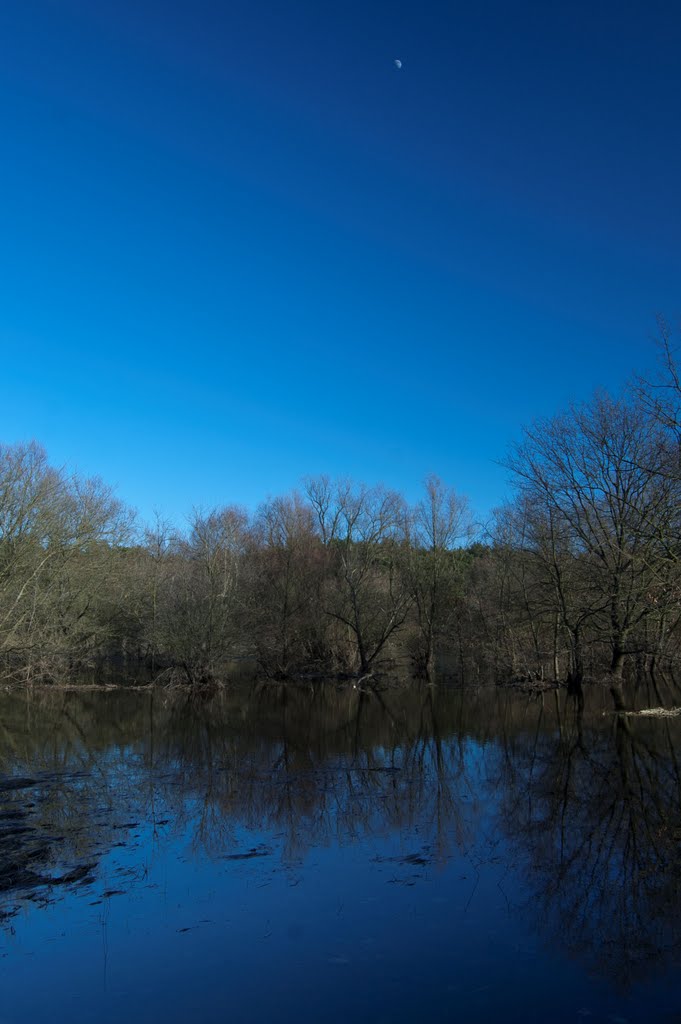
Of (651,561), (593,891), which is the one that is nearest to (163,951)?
(593,891)

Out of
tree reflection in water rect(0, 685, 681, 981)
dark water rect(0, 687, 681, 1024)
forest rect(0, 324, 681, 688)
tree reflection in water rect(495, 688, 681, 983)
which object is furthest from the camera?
forest rect(0, 324, 681, 688)

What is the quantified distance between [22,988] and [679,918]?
19.5 feet

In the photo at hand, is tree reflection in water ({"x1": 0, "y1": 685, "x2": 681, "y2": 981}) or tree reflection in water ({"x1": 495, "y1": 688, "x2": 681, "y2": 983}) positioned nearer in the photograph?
tree reflection in water ({"x1": 495, "y1": 688, "x2": 681, "y2": 983})

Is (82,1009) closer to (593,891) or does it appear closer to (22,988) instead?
(22,988)

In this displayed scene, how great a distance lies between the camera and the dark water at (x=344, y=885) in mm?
5781

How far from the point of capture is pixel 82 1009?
5.67 metres

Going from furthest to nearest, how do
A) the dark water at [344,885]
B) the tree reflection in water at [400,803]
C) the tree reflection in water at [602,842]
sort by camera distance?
the tree reflection in water at [400,803], the tree reflection in water at [602,842], the dark water at [344,885]

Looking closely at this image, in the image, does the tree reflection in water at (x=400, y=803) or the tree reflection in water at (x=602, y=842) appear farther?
the tree reflection in water at (x=400, y=803)

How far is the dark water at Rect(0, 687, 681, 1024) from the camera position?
228 inches

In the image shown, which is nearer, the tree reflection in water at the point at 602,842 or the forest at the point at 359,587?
the tree reflection in water at the point at 602,842

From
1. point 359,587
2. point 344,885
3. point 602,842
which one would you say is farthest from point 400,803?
point 359,587

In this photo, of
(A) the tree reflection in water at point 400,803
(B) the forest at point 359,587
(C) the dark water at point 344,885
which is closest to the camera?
(C) the dark water at point 344,885

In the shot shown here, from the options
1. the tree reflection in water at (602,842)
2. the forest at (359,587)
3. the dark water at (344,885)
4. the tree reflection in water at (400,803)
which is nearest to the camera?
the dark water at (344,885)

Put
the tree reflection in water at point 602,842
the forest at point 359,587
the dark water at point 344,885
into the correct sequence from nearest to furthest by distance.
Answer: the dark water at point 344,885
the tree reflection in water at point 602,842
the forest at point 359,587
